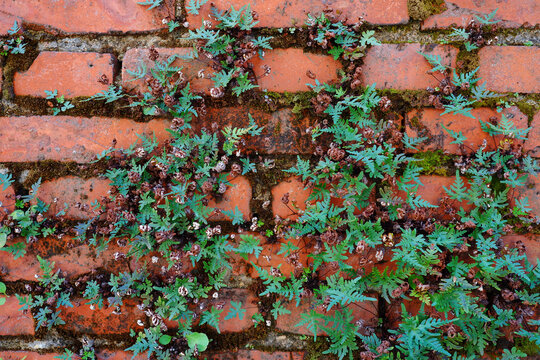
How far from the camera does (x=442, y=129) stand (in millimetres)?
1707

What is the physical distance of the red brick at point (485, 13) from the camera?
1.68 meters

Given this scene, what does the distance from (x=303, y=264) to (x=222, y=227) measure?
15.0 inches

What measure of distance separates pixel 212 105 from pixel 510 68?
126cm

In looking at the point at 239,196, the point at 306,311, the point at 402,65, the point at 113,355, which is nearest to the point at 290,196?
the point at 239,196

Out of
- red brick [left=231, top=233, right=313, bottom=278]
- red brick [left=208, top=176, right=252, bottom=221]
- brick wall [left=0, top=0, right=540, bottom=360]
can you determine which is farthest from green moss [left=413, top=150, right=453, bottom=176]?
red brick [left=208, top=176, right=252, bottom=221]

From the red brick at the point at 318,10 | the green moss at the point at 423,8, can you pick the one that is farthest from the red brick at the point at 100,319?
the green moss at the point at 423,8

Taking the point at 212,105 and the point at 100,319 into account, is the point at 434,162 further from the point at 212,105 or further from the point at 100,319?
the point at 100,319

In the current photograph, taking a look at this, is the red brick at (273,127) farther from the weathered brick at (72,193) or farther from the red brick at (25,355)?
the red brick at (25,355)

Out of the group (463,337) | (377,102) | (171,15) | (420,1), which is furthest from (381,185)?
(171,15)

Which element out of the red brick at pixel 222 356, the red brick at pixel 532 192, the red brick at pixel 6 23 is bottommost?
the red brick at pixel 222 356

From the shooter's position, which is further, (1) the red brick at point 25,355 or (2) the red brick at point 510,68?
(1) the red brick at point 25,355

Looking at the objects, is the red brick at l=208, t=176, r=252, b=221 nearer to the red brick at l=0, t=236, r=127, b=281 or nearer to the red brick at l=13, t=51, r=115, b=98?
the red brick at l=0, t=236, r=127, b=281

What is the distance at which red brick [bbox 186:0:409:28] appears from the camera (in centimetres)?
169

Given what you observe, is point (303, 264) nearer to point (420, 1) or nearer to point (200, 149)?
point (200, 149)
